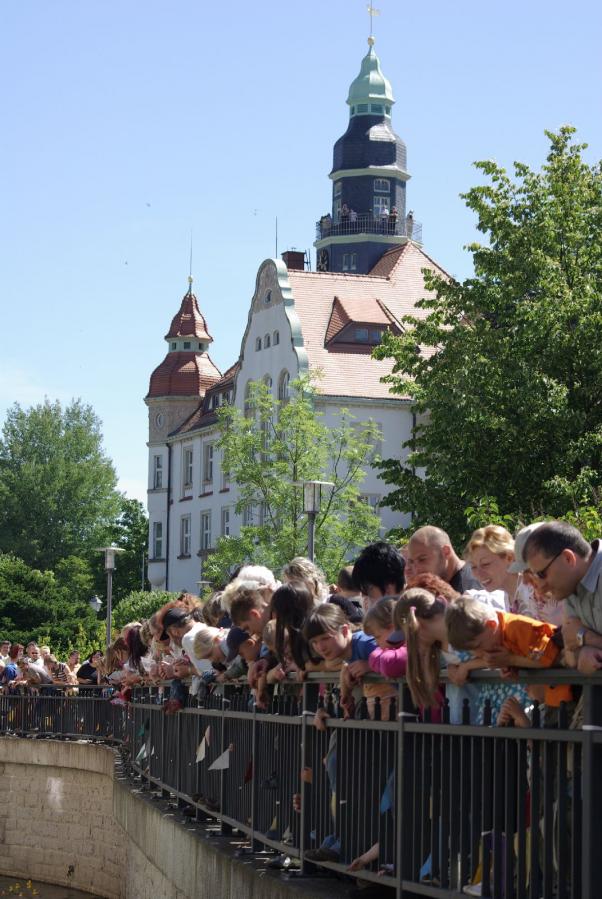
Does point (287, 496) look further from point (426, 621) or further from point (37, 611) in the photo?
point (426, 621)

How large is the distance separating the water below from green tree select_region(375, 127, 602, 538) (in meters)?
13.5

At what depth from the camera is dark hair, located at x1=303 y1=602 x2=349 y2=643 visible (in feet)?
24.2

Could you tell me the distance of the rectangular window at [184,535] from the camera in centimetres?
8256

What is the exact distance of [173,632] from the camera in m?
12.4

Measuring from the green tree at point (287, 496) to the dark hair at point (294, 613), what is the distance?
38.3 m

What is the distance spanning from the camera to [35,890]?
2303cm

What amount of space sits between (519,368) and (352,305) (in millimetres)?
37076

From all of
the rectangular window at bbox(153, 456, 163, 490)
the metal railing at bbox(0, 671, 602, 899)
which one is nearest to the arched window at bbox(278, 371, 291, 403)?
the rectangular window at bbox(153, 456, 163, 490)

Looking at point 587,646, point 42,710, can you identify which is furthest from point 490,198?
point 587,646

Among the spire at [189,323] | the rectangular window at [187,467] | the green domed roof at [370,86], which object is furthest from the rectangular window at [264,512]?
the green domed roof at [370,86]

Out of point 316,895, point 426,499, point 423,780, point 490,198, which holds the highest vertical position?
point 490,198

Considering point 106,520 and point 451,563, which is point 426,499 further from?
point 106,520

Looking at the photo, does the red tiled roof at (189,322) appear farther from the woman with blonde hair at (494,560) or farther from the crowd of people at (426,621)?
the woman with blonde hair at (494,560)

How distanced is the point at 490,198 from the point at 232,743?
1164 inches
